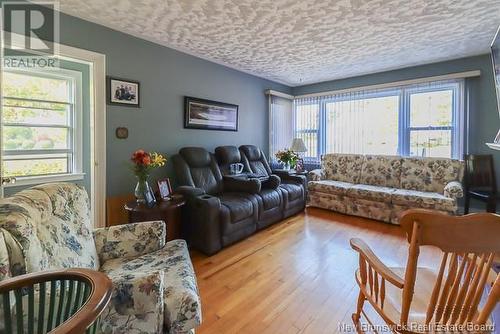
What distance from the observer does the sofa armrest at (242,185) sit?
3.20 m

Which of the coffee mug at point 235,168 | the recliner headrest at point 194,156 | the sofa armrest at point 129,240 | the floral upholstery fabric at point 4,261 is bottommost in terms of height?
the sofa armrest at point 129,240

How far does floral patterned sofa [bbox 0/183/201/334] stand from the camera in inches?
37.7

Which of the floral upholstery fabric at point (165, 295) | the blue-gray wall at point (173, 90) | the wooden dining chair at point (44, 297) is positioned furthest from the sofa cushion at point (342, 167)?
the wooden dining chair at point (44, 297)

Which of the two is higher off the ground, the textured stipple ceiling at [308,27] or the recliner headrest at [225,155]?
the textured stipple ceiling at [308,27]

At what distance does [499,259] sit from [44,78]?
4.47 m

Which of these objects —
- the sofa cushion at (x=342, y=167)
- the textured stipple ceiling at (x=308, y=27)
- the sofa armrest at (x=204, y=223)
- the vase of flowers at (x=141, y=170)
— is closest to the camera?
the textured stipple ceiling at (x=308, y=27)

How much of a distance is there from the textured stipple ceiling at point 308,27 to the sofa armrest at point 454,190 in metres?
1.78

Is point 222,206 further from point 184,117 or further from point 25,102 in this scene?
point 25,102

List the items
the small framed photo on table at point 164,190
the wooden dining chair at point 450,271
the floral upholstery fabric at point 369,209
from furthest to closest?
the floral upholstery fabric at point 369,209 → the small framed photo on table at point 164,190 → the wooden dining chair at point 450,271

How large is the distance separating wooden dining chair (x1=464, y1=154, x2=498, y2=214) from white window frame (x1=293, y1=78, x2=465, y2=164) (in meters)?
0.24

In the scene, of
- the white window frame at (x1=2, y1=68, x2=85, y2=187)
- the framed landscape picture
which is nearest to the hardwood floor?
the framed landscape picture

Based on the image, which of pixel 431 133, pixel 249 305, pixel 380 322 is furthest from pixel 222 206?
pixel 431 133

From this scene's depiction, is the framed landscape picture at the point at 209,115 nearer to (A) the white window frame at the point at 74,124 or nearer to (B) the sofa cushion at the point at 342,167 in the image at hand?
(A) the white window frame at the point at 74,124

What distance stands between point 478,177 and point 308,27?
3.14m
